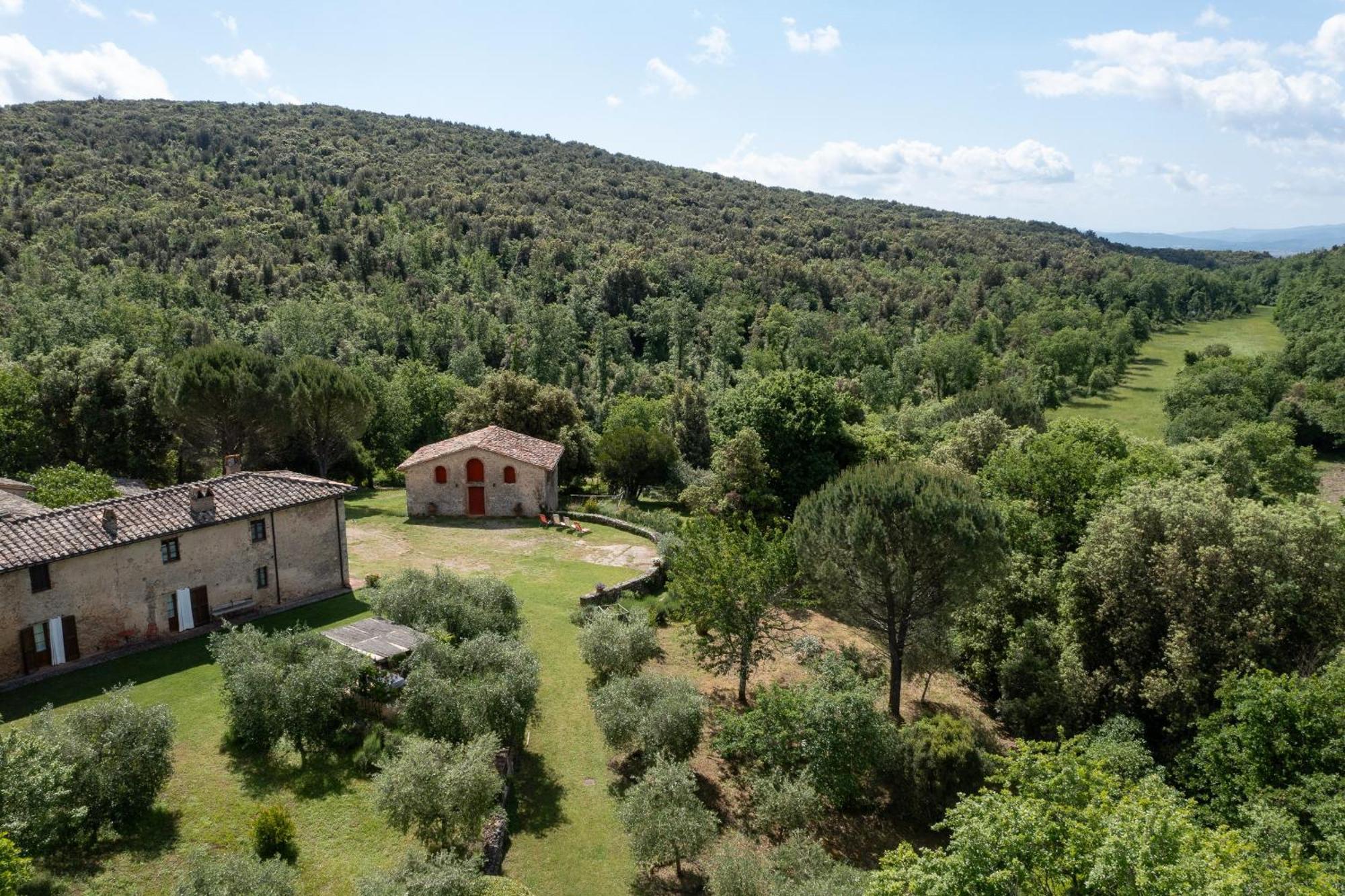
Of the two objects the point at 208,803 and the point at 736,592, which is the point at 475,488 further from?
the point at 208,803

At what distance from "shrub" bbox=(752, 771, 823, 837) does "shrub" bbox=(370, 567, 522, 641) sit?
32.0 feet

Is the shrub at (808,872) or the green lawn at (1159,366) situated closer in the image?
A: the shrub at (808,872)

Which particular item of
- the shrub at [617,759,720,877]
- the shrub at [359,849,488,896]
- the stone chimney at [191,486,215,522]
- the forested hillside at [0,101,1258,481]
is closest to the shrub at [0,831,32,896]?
the shrub at [359,849,488,896]

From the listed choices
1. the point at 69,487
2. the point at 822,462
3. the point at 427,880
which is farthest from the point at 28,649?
the point at 822,462

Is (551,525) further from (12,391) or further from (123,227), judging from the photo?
(123,227)

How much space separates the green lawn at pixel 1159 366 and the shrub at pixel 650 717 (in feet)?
223

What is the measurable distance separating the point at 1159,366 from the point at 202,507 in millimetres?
123537

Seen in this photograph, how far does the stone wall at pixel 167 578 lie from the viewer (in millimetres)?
23547

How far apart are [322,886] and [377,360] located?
6559 cm

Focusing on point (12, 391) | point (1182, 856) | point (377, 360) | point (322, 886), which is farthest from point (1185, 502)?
point (377, 360)

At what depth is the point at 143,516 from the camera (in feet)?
86.7

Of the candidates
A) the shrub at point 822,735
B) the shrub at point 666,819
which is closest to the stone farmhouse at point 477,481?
the shrub at point 822,735

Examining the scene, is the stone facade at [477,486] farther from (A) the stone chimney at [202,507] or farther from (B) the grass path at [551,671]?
(A) the stone chimney at [202,507]

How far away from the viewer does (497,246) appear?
119250mm
